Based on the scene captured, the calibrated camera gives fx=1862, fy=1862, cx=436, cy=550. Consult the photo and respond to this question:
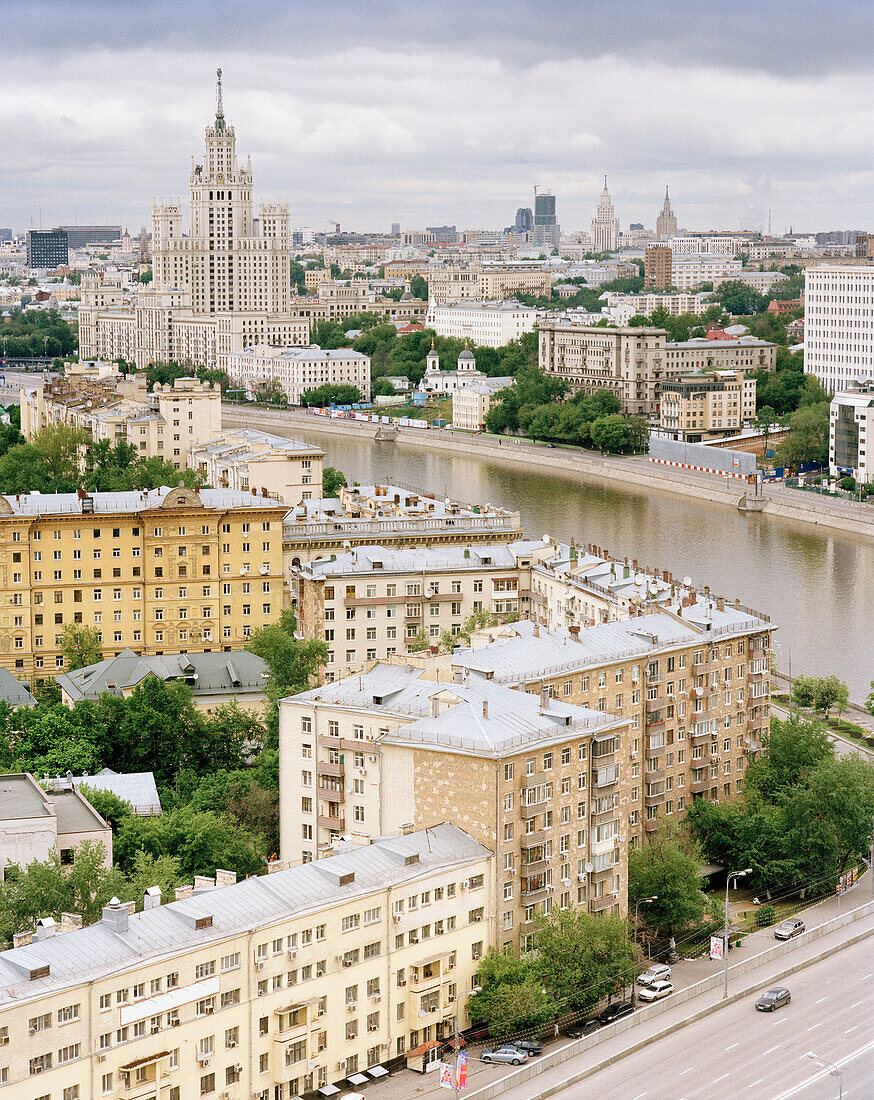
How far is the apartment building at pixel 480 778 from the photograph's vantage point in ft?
43.3

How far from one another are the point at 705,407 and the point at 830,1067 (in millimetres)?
37448

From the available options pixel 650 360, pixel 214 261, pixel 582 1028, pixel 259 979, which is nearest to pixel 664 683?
pixel 582 1028

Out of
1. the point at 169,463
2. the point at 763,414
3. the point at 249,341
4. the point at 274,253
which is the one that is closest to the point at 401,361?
the point at 249,341

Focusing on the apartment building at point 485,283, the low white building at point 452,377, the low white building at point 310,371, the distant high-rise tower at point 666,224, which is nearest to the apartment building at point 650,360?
the low white building at point 452,377

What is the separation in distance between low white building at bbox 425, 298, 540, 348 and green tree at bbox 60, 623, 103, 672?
47.7 metres

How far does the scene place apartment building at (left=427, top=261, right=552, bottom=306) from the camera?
88375 mm

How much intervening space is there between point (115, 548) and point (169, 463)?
38.5ft

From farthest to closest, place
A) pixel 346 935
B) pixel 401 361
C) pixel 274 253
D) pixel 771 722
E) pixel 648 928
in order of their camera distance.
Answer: pixel 274 253 < pixel 401 361 < pixel 771 722 < pixel 648 928 < pixel 346 935

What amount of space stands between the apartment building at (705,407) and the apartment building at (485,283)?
3973 cm

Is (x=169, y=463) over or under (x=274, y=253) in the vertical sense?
under

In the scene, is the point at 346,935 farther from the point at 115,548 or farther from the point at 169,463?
the point at 169,463

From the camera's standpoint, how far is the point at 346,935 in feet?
39.2

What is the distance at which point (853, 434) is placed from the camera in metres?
40.3

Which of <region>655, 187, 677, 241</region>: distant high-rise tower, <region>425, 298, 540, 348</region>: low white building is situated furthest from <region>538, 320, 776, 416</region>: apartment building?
<region>655, 187, 677, 241</region>: distant high-rise tower
